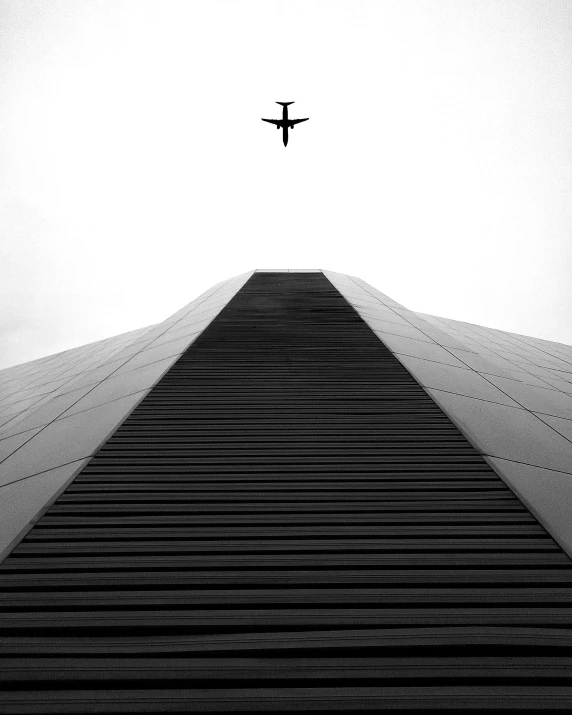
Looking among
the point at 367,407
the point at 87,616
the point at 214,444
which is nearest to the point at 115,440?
the point at 214,444

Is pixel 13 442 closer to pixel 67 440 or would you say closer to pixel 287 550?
pixel 67 440

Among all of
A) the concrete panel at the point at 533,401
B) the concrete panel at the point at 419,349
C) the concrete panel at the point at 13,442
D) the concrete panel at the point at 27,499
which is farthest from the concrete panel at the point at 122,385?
the concrete panel at the point at 533,401

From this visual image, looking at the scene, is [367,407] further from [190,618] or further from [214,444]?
[190,618]

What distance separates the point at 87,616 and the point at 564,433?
550 cm

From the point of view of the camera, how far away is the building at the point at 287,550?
227cm

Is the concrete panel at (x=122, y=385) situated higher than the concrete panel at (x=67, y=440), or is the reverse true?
the concrete panel at (x=122, y=385)

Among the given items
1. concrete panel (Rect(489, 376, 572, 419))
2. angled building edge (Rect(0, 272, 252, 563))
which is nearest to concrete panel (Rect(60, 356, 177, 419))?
angled building edge (Rect(0, 272, 252, 563))

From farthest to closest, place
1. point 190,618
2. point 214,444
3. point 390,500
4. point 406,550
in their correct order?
point 214,444 < point 390,500 < point 406,550 < point 190,618

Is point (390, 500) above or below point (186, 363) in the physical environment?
below

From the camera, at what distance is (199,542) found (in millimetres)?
3141

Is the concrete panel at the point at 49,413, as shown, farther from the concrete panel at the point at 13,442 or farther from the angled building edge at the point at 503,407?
the angled building edge at the point at 503,407

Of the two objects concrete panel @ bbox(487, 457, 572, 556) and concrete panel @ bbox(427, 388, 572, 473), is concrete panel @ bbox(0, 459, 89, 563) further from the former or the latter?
concrete panel @ bbox(427, 388, 572, 473)

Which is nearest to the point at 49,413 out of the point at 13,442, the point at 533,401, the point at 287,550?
the point at 13,442

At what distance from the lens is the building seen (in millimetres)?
2268
